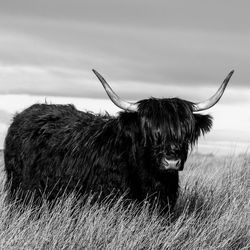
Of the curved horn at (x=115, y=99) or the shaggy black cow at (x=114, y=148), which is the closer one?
the shaggy black cow at (x=114, y=148)

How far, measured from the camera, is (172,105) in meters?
5.67

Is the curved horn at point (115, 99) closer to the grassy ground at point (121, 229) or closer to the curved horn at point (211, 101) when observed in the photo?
the curved horn at point (211, 101)

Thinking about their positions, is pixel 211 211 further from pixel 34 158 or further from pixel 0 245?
pixel 0 245

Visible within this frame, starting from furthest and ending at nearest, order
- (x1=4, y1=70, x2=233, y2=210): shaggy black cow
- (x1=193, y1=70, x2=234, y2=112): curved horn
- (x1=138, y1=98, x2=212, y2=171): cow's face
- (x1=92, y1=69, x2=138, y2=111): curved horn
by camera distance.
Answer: (x1=193, y1=70, x2=234, y2=112): curved horn
(x1=92, y1=69, x2=138, y2=111): curved horn
(x1=4, y1=70, x2=233, y2=210): shaggy black cow
(x1=138, y1=98, x2=212, y2=171): cow's face

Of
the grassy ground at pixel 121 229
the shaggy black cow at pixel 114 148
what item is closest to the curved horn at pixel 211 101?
the shaggy black cow at pixel 114 148

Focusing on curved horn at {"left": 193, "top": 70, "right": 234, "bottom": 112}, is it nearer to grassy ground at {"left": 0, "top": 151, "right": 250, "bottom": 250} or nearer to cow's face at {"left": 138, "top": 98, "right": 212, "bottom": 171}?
cow's face at {"left": 138, "top": 98, "right": 212, "bottom": 171}

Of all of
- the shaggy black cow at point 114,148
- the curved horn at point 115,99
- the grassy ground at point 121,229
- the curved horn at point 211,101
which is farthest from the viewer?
the curved horn at point 211,101

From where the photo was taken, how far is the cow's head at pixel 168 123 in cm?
526

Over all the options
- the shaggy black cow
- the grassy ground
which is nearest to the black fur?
the shaggy black cow

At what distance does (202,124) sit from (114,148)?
0.85 meters

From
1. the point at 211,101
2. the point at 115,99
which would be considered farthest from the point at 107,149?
the point at 211,101

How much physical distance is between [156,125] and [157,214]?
0.85m

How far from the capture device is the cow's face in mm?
5227

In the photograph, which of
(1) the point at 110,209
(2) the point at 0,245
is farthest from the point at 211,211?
(2) the point at 0,245
